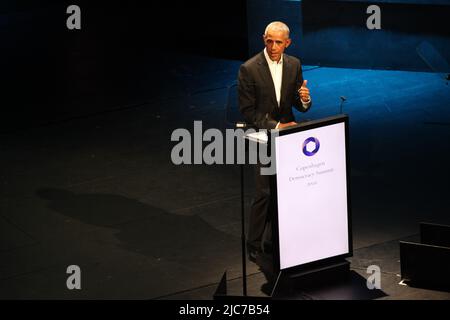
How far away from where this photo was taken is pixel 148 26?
16.1 m

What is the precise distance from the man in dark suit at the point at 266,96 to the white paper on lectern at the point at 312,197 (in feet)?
1.54

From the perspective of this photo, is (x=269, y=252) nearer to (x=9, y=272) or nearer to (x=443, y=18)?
(x=9, y=272)

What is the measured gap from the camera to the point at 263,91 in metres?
7.82

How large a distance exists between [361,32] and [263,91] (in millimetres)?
5594

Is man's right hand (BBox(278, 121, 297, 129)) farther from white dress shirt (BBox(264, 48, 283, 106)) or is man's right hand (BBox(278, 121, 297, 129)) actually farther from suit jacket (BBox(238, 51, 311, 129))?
white dress shirt (BBox(264, 48, 283, 106))

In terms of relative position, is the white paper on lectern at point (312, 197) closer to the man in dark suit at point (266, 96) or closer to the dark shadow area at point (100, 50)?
the man in dark suit at point (266, 96)

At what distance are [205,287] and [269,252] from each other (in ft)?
2.27

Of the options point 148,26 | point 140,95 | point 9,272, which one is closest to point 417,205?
point 9,272

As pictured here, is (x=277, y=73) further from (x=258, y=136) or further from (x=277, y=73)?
(x=258, y=136)

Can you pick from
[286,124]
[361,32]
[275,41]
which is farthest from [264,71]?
[361,32]

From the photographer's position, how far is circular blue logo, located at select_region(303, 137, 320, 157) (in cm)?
725

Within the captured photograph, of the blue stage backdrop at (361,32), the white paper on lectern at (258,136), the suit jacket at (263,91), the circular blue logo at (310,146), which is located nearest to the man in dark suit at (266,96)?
the suit jacket at (263,91)

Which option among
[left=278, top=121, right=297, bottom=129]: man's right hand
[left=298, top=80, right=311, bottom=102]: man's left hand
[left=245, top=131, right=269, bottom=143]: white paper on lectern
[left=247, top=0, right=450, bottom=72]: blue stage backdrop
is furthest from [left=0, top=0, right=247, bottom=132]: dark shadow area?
[left=245, top=131, right=269, bottom=143]: white paper on lectern

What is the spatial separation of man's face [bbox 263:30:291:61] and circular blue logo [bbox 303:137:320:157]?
84cm
